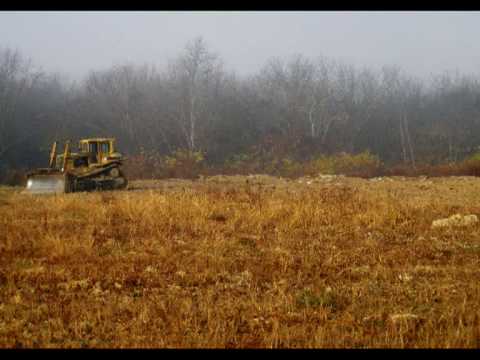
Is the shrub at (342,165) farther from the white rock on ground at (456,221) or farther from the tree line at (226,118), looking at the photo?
the white rock on ground at (456,221)

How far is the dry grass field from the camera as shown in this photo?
12.8ft

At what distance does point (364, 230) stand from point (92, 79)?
38476 mm

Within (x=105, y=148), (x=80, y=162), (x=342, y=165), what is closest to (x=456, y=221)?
(x=105, y=148)

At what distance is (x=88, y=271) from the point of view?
578 cm

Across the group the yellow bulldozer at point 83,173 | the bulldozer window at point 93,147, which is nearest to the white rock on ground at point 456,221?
the yellow bulldozer at point 83,173

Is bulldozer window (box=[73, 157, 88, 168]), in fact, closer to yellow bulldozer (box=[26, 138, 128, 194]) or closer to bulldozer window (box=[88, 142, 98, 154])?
yellow bulldozer (box=[26, 138, 128, 194])

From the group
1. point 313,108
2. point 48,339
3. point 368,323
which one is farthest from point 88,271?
point 313,108

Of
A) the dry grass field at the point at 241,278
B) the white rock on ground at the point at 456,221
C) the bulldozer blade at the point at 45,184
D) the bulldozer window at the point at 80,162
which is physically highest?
the bulldozer window at the point at 80,162

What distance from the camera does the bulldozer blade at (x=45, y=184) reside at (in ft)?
51.1

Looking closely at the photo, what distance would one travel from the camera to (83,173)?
52.8ft

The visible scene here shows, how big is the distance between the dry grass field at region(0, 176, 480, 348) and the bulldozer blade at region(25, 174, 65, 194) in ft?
18.7

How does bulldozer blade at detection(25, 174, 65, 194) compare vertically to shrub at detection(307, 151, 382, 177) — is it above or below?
below

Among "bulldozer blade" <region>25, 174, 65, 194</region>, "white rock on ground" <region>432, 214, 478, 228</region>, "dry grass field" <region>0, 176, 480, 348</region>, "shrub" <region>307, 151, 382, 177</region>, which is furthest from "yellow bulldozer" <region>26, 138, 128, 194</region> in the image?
"shrub" <region>307, 151, 382, 177</region>

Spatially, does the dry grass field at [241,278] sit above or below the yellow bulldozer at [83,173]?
below
